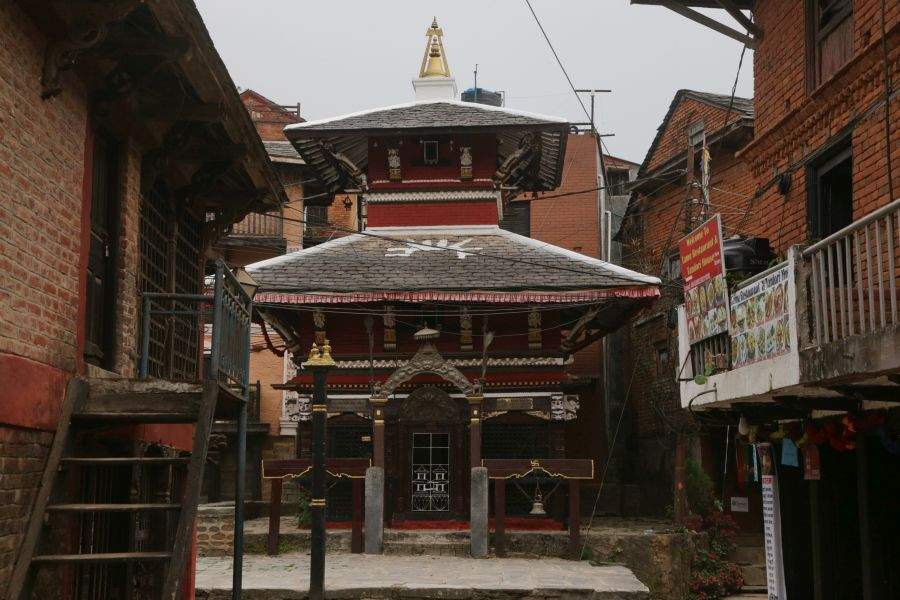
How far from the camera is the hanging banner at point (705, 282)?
12.7 meters

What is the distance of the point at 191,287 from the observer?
1244 cm

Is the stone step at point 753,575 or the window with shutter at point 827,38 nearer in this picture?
the window with shutter at point 827,38

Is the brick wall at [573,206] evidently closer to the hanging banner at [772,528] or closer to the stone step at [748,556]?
the stone step at [748,556]

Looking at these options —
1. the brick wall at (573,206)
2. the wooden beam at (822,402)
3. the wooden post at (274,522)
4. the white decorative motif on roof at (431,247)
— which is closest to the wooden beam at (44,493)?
the wooden beam at (822,402)

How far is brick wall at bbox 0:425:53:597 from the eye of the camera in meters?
6.93

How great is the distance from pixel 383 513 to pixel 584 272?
19.8ft

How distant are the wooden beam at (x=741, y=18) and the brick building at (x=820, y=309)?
0.02 meters

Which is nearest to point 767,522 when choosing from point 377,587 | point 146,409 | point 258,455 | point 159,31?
point 377,587

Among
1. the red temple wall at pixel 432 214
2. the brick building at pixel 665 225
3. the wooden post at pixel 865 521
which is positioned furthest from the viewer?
the brick building at pixel 665 225

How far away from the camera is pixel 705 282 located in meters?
13.3

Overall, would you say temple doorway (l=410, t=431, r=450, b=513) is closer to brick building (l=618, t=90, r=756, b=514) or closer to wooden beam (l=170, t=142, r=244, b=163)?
brick building (l=618, t=90, r=756, b=514)

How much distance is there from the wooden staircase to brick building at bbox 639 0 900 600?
515cm

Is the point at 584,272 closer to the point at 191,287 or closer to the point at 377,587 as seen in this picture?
the point at 377,587

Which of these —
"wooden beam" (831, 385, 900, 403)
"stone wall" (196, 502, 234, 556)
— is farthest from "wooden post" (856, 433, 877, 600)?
"stone wall" (196, 502, 234, 556)
